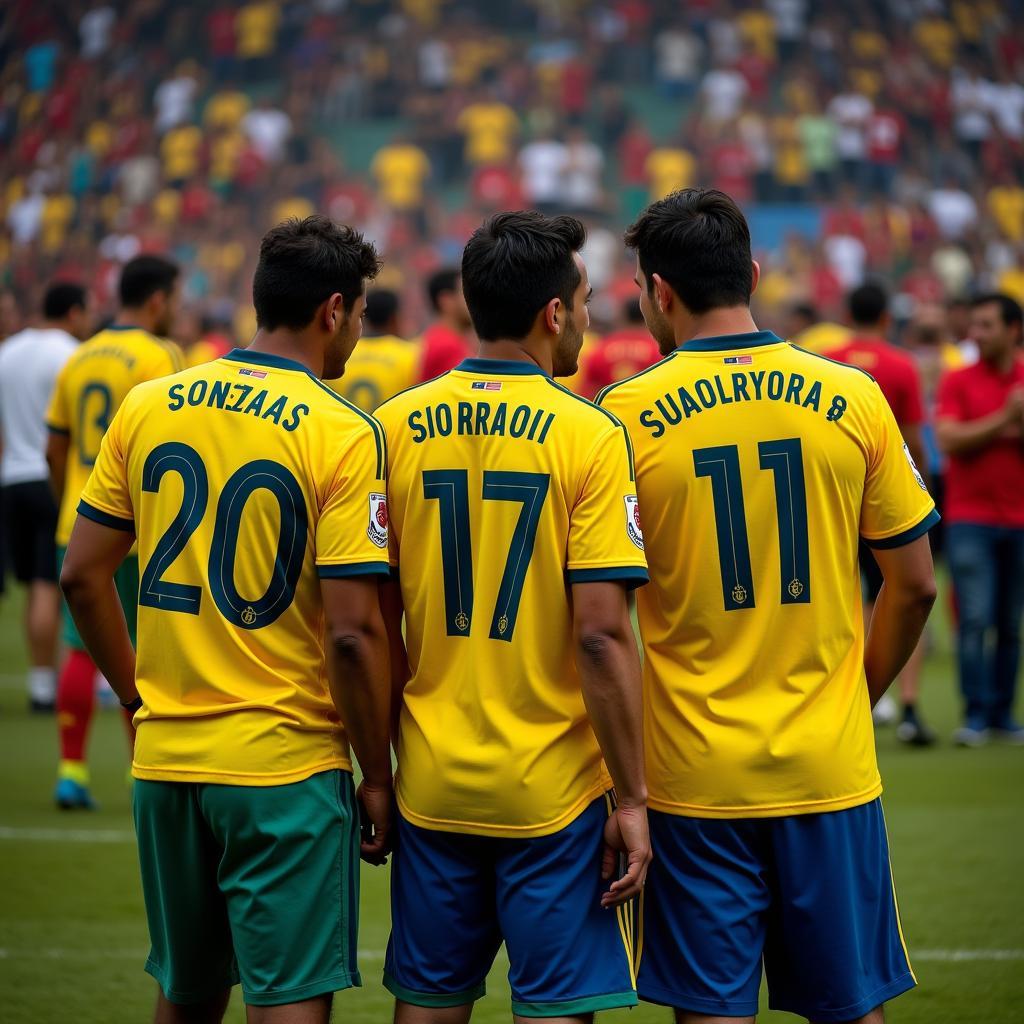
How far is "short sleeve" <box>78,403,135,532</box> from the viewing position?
10.6ft

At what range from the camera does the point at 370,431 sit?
3092 mm

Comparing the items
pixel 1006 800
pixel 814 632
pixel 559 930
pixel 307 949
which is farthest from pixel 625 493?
pixel 1006 800

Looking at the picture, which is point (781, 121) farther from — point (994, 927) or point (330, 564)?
point (330, 564)

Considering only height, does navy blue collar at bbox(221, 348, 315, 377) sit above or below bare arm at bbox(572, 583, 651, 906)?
above

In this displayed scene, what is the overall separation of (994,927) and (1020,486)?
3.35 metres

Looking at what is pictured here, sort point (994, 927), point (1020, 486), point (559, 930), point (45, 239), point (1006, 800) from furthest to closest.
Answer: point (45, 239) < point (1020, 486) < point (1006, 800) < point (994, 927) < point (559, 930)

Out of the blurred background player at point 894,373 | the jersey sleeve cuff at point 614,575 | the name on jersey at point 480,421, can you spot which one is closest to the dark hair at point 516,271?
the name on jersey at point 480,421

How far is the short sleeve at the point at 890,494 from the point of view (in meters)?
3.18

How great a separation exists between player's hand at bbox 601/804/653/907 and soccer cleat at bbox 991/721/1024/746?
603 centimetres

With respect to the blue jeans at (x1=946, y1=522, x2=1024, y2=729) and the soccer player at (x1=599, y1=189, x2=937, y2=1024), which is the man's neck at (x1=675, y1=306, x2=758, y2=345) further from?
the blue jeans at (x1=946, y1=522, x2=1024, y2=729)

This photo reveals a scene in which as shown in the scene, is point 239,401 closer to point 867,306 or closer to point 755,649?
point 755,649

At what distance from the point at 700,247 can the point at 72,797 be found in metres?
4.82

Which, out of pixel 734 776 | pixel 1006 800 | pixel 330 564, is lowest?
pixel 1006 800

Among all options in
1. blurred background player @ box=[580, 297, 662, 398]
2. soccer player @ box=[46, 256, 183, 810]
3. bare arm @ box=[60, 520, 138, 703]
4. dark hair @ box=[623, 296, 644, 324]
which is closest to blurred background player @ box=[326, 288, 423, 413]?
blurred background player @ box=[580, 297, 662, 398]
